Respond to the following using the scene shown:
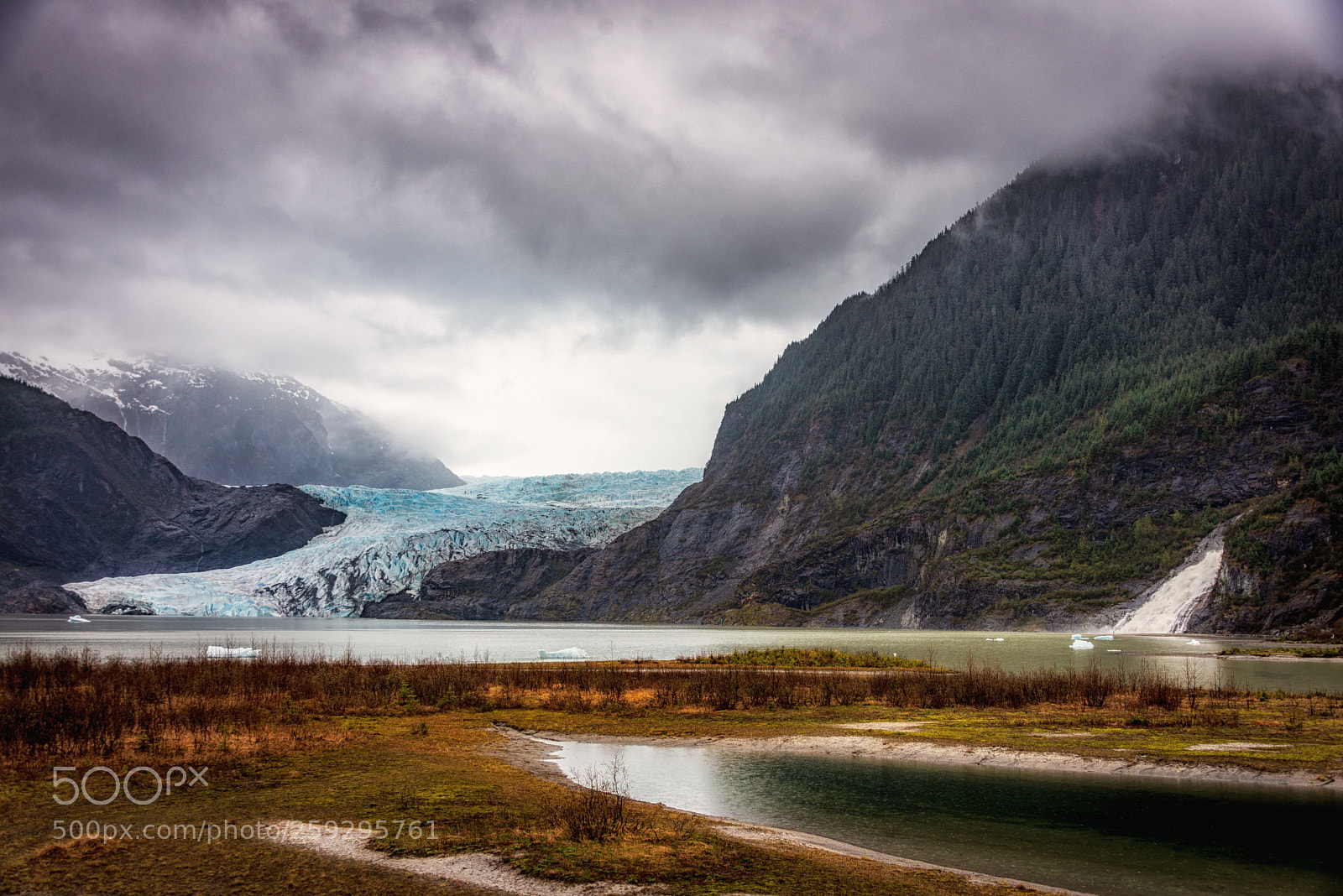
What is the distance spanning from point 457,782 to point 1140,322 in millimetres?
218891

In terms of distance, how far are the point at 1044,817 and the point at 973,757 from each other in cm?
661

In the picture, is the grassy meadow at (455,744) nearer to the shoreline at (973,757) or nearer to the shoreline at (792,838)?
the shoreline at (792,838)

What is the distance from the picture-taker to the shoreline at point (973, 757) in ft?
67.7

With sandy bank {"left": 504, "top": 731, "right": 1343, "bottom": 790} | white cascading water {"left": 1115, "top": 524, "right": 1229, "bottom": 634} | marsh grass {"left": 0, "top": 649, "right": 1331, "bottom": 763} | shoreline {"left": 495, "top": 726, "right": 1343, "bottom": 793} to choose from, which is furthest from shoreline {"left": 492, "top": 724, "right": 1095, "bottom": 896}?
white cascading water {"left": 1115, "top": 524, "right": 1229, "bottom": 634}

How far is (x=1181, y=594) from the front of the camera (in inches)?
4764

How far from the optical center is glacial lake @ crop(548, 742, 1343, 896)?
13945 mm

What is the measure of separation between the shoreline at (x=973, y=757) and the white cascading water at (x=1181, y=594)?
4283 inches

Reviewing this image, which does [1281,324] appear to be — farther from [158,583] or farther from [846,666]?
[158,583]

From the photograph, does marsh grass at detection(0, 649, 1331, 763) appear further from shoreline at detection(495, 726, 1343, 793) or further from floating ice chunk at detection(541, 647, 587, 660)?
floating ice chunk at detection(541, 647, 587, 660)

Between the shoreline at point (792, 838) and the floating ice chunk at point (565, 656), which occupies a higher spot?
the shoreline at point (792, 838)

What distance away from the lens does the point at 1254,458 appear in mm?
140250

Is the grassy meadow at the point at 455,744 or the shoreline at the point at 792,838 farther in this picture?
the shoreline at the point at 792,838

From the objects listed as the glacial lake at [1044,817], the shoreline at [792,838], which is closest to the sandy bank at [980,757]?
the glacial lake at [1044,817]

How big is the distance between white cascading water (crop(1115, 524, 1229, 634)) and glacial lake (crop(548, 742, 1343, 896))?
112 meters
